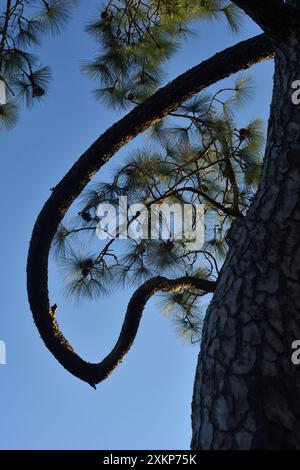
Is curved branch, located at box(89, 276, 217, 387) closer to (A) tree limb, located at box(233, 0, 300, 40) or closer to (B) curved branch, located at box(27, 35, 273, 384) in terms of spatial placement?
(B) curved branch, located at box(27, 35, 273, 384)

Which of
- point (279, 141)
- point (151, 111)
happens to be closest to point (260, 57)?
point (151, 111)

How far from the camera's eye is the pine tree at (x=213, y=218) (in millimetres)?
905

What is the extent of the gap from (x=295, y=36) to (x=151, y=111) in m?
0.59

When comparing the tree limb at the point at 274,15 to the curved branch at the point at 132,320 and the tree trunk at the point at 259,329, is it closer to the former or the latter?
the tree trunk at the point at 259,329

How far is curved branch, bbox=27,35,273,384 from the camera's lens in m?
1.79

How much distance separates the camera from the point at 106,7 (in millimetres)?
2844

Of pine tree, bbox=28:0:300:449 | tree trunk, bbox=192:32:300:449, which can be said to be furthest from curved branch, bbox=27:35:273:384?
tree trunk, bbox=192:32:300:449

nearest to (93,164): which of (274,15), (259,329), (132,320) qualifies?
(132,320)

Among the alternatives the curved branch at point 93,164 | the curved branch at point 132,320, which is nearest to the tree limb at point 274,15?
the curved branch at point 93,164

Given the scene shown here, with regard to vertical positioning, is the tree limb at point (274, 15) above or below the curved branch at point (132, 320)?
above

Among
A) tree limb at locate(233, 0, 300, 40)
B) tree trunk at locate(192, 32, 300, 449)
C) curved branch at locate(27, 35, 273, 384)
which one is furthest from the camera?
curved branch at locate(27, 35, 273, 384)

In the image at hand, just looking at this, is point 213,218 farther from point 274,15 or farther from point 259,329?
point 259,329

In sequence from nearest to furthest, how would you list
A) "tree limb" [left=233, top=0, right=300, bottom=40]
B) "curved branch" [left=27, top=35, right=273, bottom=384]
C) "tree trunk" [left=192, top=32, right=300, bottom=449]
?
"tree trunk" [left=192, top=32, right=300, bottom=449], "tree limb" [left=233, top=0, right=300, bottom=40], "curved branch" [left=27, top=35, right=273, bottom=384]
